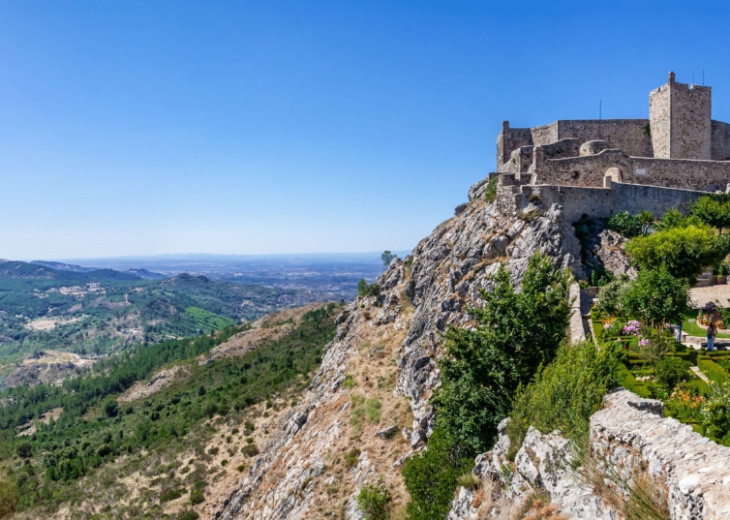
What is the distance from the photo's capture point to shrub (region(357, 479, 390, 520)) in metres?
22.4

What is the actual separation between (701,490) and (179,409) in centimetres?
6895

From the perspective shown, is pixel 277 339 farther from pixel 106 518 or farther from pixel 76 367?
pixel 76 367

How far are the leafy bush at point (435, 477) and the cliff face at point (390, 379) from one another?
3.76 m

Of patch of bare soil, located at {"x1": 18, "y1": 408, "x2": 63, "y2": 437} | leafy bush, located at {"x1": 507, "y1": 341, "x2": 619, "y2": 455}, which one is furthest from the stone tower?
patch of bare soil, located at {"x1": 18, "y1": 408, "x2": 63, "y2": 437}

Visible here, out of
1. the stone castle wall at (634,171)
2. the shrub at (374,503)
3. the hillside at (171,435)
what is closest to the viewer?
the shrub at (374,503)

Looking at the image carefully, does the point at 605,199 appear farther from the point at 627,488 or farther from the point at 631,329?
the point at 627,488

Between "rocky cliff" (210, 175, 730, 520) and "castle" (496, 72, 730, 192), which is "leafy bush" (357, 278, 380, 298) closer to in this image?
"rocky cliff" (210, 175, 730, 520)

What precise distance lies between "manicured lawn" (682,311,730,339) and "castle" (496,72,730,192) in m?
13.4

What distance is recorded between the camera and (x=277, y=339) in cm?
8994

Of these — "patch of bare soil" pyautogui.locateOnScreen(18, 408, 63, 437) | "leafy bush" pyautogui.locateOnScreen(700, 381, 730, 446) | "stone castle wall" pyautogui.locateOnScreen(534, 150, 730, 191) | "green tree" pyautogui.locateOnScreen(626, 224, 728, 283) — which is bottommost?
"patch of bare soil" pyautogui.locateOnScreen(18, 408, 63, 437)

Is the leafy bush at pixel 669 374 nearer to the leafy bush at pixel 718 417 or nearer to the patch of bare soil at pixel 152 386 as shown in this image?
the leafy bush at pixel 718 417

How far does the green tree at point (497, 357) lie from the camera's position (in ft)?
61.7

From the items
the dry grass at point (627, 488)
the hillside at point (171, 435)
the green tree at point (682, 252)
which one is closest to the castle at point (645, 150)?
the green tree at point (682, 252)

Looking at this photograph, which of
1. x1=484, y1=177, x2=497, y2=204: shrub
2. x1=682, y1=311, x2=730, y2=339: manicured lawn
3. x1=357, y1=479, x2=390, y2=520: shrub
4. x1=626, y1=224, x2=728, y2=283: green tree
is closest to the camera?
x1=682, y1=311, x2=730, y2=339: manicured lawn
